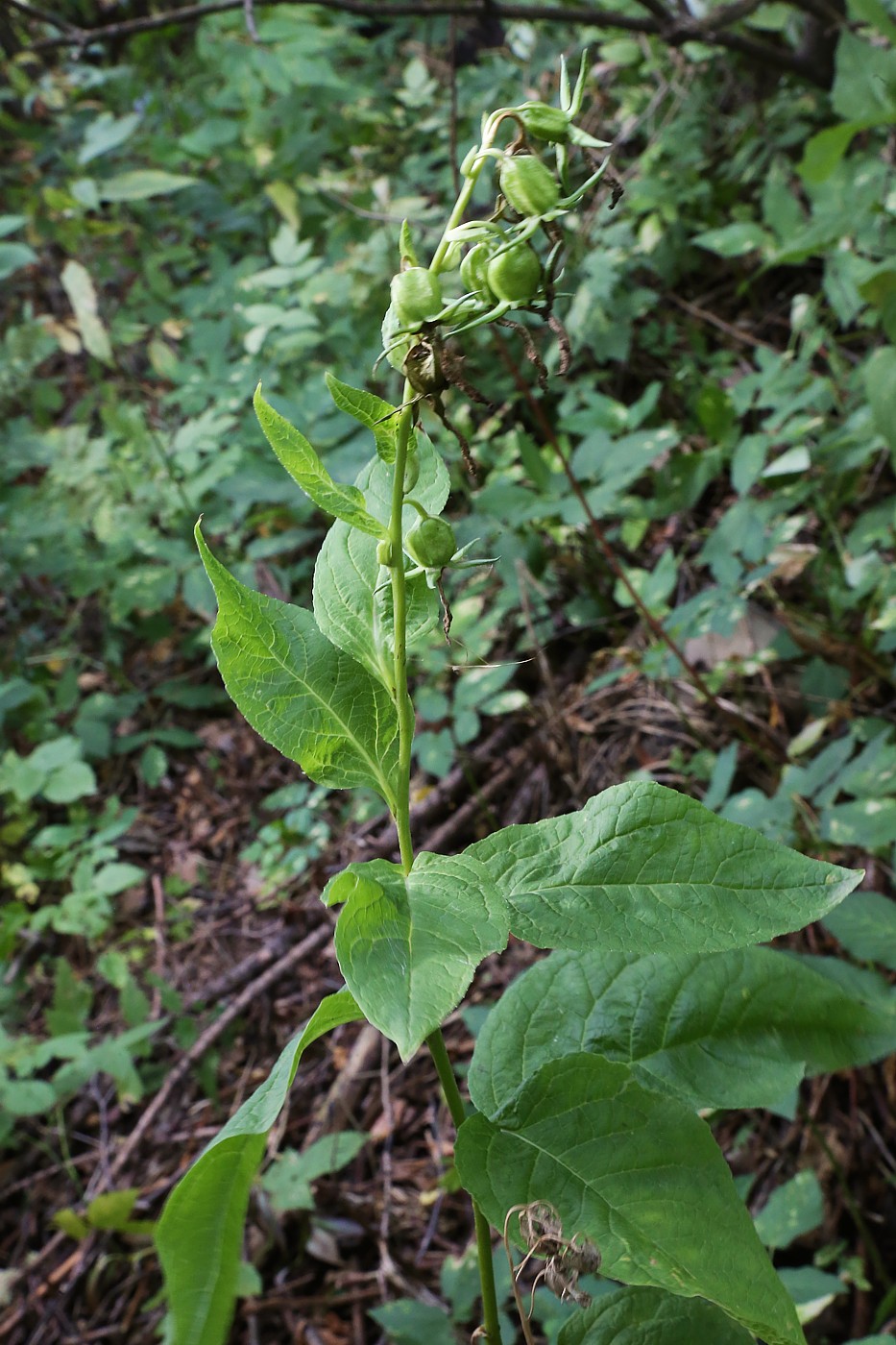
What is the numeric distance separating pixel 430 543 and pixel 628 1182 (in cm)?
49

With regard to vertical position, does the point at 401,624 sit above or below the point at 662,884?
above

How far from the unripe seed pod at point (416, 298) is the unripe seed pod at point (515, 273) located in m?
0.04

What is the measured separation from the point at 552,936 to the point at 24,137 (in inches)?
189

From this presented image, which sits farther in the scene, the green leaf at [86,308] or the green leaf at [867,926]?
the green leaf at [86,308]

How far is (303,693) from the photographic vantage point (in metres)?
0.80

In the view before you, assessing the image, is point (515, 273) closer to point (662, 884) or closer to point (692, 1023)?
point (662, 884)

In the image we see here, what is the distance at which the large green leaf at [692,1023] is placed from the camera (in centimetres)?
85

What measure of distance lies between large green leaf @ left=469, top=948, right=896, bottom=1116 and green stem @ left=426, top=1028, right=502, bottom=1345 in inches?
1.6

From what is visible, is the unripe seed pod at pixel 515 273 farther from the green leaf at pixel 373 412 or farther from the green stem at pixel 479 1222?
the green stem at pixel 479 1222

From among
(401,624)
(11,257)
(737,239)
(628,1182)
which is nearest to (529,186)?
(401,624)

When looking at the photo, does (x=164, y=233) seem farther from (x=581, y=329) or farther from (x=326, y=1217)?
(x=326, y=1217)

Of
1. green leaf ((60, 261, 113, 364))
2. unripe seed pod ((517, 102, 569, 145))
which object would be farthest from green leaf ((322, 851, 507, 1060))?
green leaf ((60, 261, 113, 364))

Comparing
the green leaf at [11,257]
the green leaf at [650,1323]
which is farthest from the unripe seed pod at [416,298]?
the green leaf at [11,257]

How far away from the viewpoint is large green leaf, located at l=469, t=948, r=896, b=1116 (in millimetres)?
845
